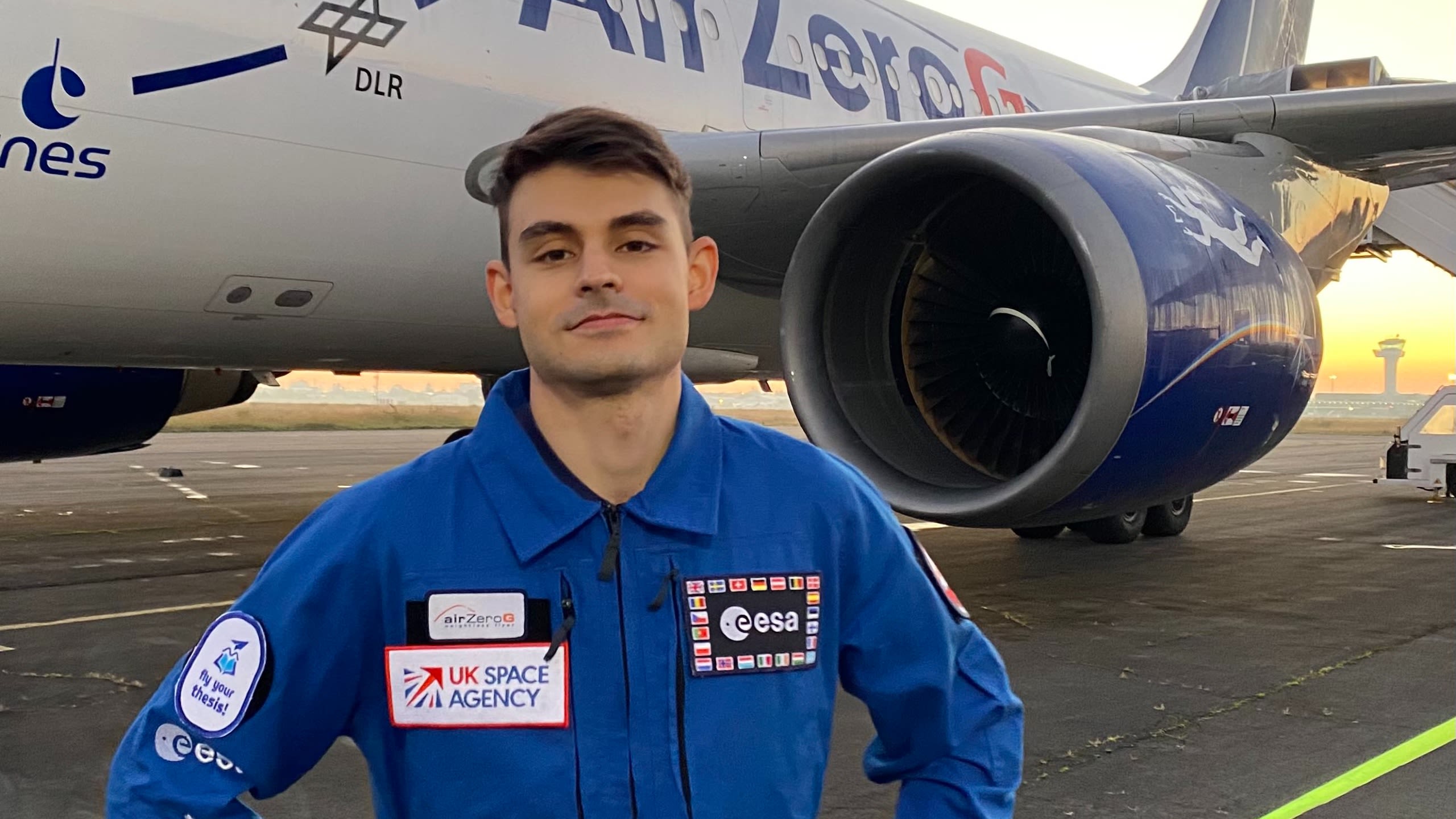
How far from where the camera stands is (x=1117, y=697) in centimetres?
435

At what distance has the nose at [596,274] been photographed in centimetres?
125

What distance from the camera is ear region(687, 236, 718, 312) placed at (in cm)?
145

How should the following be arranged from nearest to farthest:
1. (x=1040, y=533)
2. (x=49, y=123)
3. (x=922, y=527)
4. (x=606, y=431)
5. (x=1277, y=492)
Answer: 1. (x=606, y=431)
2. (x=49, y=123)
3. (x=1040, y=533)
4. (x=922, y=527)
5. (x=1277, y=492)

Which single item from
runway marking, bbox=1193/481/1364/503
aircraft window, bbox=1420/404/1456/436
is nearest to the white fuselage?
runway marking, bbox=1193/481/1364/503

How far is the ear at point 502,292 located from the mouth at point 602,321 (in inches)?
5.3

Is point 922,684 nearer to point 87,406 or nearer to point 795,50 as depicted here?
point 795,50

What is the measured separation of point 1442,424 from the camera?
1356 cm

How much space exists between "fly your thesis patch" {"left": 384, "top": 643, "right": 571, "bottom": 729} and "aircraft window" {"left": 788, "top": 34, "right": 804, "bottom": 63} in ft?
20.2

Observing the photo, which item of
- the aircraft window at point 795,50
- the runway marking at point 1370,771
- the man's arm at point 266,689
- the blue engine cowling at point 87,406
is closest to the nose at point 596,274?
the man's arm at point 266,689

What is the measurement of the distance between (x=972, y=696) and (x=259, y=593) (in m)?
0.75

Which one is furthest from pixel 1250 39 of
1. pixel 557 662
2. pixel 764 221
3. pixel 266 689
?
pixel 266 689

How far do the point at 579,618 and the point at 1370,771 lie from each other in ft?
10.4

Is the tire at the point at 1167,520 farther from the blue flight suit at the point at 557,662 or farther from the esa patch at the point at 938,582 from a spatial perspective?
the blue flight suit at the point at 557,662

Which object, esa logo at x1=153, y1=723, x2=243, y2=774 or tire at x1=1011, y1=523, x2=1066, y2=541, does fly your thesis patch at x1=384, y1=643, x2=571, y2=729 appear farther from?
tire at x1=1011, y1=523, x2=1066, y2=541
